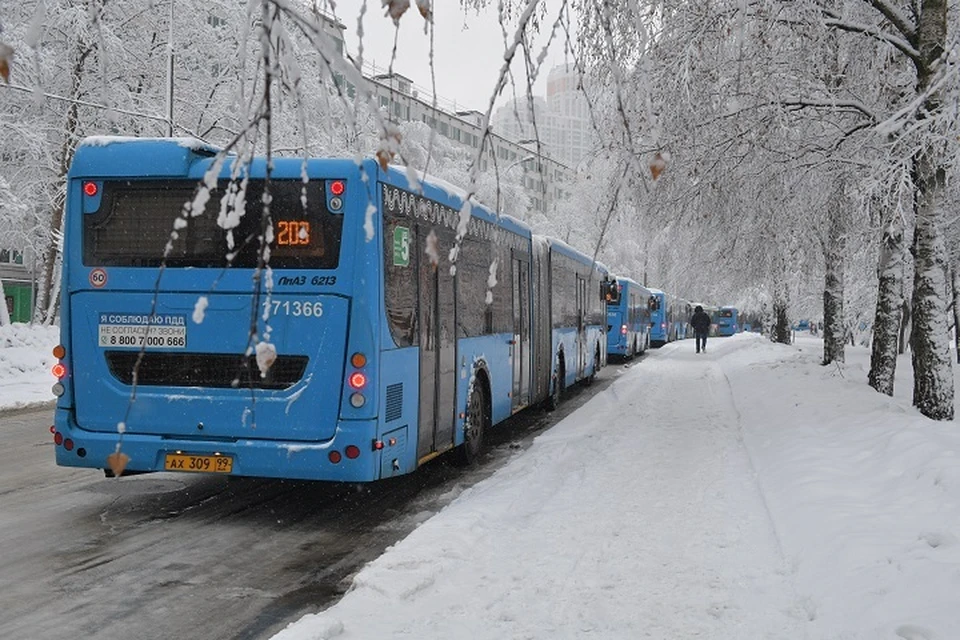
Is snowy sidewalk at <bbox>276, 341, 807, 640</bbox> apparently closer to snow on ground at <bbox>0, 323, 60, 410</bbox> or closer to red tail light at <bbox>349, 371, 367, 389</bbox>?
red tail light at <bbox>349, 371, 367, 389</bbox>

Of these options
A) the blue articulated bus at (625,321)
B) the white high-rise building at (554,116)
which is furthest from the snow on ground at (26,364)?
the blue articulated bus at (625,321)

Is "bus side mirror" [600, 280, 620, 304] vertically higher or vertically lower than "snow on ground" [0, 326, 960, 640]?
higher

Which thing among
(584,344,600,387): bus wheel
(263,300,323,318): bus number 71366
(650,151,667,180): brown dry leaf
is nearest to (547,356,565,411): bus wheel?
(584,344,600,387): bus wheel

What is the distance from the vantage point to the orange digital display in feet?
21.6

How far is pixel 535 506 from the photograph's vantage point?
727 centimetres

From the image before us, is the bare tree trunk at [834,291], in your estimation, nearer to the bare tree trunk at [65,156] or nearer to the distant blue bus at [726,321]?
the bare tree trunk at [65,156]

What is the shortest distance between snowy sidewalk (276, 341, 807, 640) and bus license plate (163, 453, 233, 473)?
1676mm

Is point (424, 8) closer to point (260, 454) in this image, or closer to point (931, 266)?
point (260, 454)

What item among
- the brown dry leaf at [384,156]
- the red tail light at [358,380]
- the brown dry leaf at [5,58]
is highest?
the brown dry leaf at [5,58]

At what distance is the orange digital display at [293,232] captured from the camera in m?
6.58

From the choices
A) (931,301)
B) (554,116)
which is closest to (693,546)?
(554,116)

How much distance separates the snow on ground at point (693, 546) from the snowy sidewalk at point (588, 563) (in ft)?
0.05

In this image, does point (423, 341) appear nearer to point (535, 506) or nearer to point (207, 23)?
point (535, 506)

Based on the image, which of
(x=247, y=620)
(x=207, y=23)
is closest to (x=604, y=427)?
(x=247, y=620)
